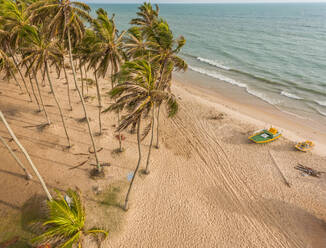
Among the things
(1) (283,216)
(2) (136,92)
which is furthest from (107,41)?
(1) (283,216)

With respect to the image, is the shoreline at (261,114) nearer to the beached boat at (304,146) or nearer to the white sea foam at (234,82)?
the beached boat at (304,146)

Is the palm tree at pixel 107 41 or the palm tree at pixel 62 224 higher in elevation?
the palm tree at pixel 107 41

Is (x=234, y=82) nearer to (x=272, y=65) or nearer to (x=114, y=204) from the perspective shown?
(x=272, y=65)

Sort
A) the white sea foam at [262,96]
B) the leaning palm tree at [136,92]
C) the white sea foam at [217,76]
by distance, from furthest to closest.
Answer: the white sea foam at [217,76] < the white sea foam at [262,96] < the leaning palm tree at [136,92]

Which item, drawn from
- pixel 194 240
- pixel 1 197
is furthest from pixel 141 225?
pixel 1 197

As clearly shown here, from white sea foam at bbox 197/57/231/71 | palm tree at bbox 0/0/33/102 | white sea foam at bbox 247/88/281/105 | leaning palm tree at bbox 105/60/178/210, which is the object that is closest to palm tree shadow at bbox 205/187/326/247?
leaning palm tree at bbox 105/60/178/210

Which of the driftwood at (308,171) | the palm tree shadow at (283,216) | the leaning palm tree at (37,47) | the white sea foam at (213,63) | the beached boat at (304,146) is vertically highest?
the leaning palm tree at (37,47)

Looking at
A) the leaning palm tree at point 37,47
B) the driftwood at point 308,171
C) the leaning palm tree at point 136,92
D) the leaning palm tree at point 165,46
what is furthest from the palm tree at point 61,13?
the driftwood at point 308,171
